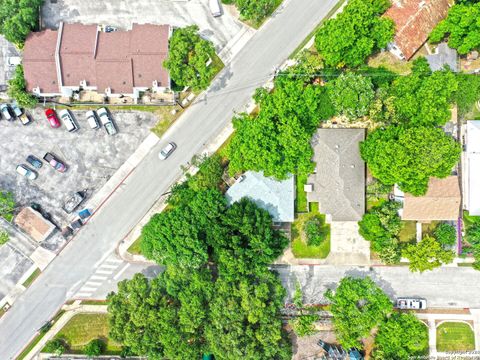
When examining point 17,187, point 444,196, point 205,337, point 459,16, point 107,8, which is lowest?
point 205,337

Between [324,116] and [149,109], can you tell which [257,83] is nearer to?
[324,116]

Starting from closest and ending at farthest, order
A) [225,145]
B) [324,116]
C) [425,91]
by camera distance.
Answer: [425,91]
[324,116]
[225,145]

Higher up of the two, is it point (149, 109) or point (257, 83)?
point (257, 83)

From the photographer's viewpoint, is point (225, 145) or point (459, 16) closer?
point (459, 16)

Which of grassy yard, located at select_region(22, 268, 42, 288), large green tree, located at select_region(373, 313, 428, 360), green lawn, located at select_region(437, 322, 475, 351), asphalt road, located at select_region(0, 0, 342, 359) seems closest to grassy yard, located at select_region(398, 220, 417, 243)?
large green tree, located at select_region(373, 313, 428, 360)

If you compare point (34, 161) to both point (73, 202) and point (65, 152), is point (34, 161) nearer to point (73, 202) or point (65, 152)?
point (65, 152)

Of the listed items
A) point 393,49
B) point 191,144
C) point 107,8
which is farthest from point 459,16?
point 107,8

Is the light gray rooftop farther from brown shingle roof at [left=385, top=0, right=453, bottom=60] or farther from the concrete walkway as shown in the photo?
the concrete walkway
